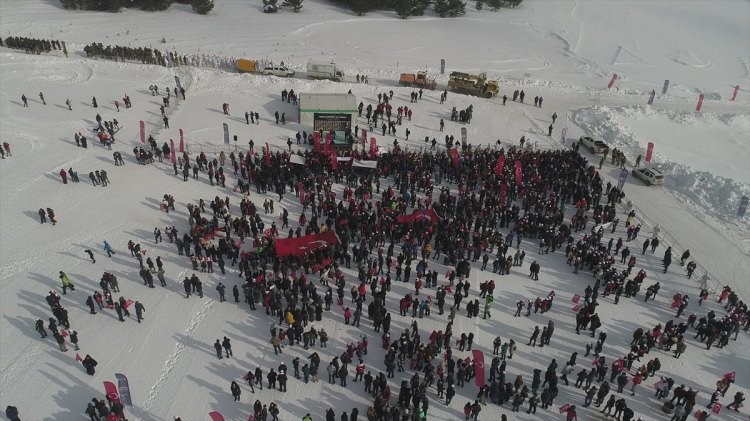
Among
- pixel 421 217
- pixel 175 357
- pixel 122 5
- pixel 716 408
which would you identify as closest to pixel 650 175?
pixel 421 217

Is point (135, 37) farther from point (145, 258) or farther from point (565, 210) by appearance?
point (565, 210)

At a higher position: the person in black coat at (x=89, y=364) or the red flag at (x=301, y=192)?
the red flag at (x=301, y=192)

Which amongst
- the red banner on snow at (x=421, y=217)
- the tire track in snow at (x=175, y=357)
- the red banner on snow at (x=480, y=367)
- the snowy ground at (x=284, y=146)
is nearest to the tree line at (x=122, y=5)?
the snowy ground at (x=284, y=146)

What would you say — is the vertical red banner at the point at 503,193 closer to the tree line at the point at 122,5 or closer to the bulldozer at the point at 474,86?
the bulldozer at the point at 474,86

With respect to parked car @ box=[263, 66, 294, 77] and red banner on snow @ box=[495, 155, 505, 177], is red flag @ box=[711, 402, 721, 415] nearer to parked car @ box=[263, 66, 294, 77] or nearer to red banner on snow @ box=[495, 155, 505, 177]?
red banner on snow @ box=[495, 155, 505, 177]

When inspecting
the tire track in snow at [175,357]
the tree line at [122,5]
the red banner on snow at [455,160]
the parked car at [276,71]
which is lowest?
the tire track in snow at [175,357]

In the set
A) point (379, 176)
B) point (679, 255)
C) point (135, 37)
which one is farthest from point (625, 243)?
point (135, 37)
